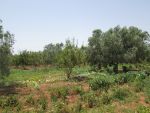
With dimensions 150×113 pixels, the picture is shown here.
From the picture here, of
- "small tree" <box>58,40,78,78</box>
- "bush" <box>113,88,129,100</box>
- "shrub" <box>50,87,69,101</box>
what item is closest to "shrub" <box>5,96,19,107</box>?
"shrub" <box>50,87,69,101</box>

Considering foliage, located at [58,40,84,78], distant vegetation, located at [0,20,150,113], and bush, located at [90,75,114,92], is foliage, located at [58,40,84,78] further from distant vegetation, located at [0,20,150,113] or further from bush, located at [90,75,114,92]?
bush, located at [90,75,114,92]

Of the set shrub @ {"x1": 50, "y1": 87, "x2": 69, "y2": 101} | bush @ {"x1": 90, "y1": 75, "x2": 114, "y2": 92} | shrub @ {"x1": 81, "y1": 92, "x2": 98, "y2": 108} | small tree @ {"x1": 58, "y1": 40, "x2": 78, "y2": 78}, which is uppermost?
small tree @ {"x1": 58, "y1": 40, "x2": 78, "y2": 78}

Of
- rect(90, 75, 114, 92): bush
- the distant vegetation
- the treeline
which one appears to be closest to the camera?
the distant vegetation

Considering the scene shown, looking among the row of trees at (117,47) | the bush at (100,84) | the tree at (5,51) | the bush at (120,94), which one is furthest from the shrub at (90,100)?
the row of trees at (117,47)

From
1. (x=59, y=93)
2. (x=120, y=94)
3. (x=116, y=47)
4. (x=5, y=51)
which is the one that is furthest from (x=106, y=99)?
(x=116, y=47)

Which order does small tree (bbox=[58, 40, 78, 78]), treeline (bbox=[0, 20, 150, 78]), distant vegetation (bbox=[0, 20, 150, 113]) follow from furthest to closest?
1. treeline (bbox=[0, 20, 150, 78])
2. small tree (bbox=[58, 40, 78, 78])
3. distant vegetation (bbox=[0, 20, 150, 113])

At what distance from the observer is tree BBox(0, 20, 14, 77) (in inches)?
1013

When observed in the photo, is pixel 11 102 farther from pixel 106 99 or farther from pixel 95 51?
pixel 95 51

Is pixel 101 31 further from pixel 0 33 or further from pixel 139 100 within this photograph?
pixel 139 100

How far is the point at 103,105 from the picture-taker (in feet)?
53.7

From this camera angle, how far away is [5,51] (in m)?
26.2

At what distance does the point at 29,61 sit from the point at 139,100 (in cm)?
4927

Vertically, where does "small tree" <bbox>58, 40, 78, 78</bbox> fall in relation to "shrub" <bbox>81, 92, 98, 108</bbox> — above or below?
above

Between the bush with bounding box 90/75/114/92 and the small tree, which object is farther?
the small tree
